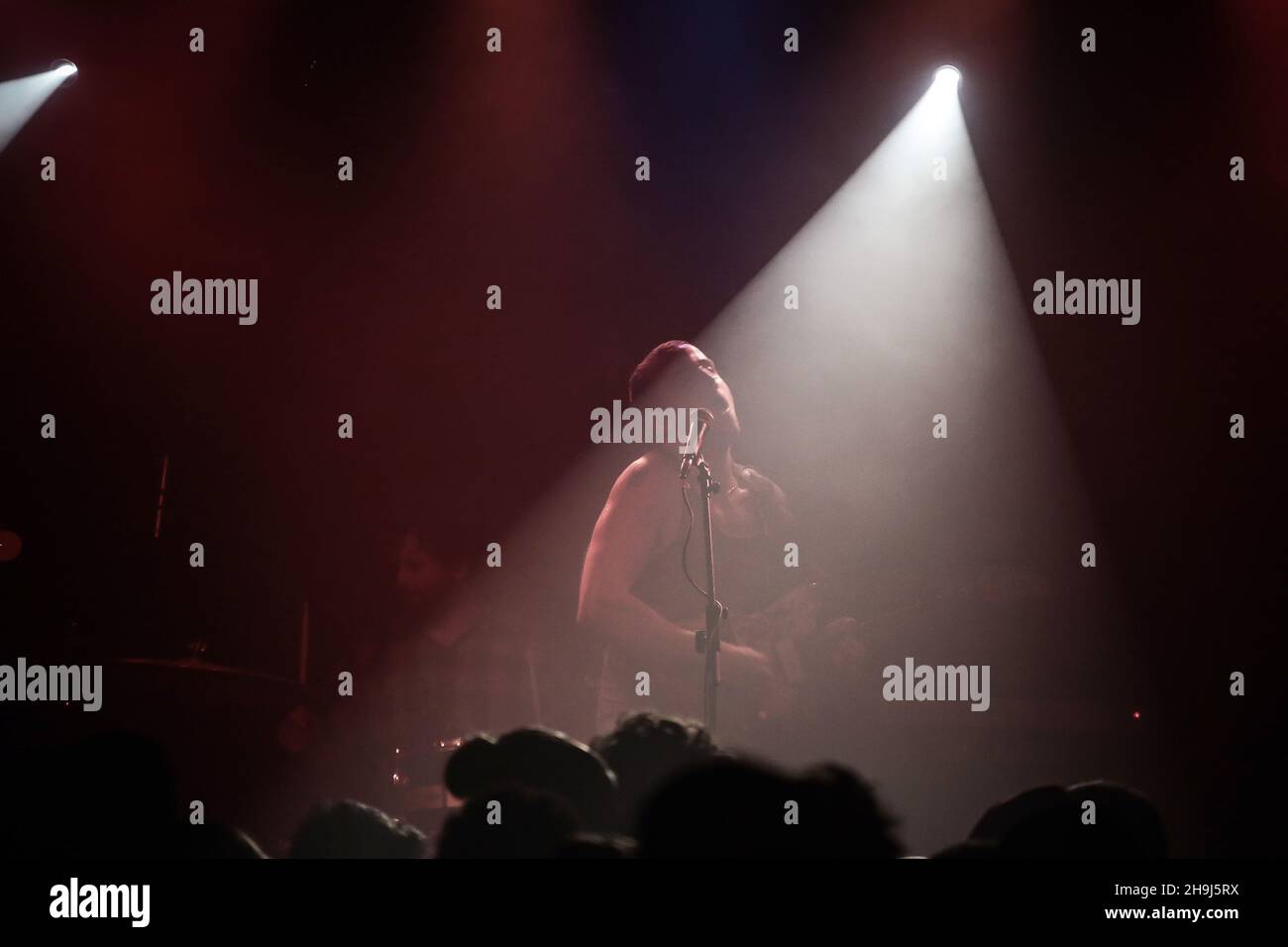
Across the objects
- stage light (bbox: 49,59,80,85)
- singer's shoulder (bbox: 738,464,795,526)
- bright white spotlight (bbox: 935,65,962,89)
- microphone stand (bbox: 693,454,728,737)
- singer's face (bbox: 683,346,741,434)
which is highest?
stage light (bbox: 49,59,80,85)

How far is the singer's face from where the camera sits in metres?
3.58

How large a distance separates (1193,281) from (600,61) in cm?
230

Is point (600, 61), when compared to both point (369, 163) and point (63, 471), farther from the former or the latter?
point (63, 471)

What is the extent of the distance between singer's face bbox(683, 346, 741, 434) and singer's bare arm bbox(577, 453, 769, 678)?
341 mm

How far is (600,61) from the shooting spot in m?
3.89

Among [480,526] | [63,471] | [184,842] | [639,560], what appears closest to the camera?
[184,842]

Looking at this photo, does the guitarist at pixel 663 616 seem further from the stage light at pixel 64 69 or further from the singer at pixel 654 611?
the stage light at pixel 64 69

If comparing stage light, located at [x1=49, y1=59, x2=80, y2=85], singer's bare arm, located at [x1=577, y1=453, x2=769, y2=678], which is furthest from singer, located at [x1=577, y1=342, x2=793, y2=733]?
stage light, located at [x1=49, y1=59, x2=80, y2=85]

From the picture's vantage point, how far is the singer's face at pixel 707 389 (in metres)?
3.58

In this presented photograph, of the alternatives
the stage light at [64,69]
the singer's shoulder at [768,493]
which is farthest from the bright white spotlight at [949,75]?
the stage light at [64,69]

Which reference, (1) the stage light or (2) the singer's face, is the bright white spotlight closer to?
(2) the singer's face

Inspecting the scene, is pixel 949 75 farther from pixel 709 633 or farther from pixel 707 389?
pixel 709 633

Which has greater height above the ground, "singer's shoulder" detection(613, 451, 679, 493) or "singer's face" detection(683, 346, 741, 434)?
"singer's face" detection(683, 346, 741, 434)

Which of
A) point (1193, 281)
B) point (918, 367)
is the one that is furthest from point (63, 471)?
point (1193, 281)
